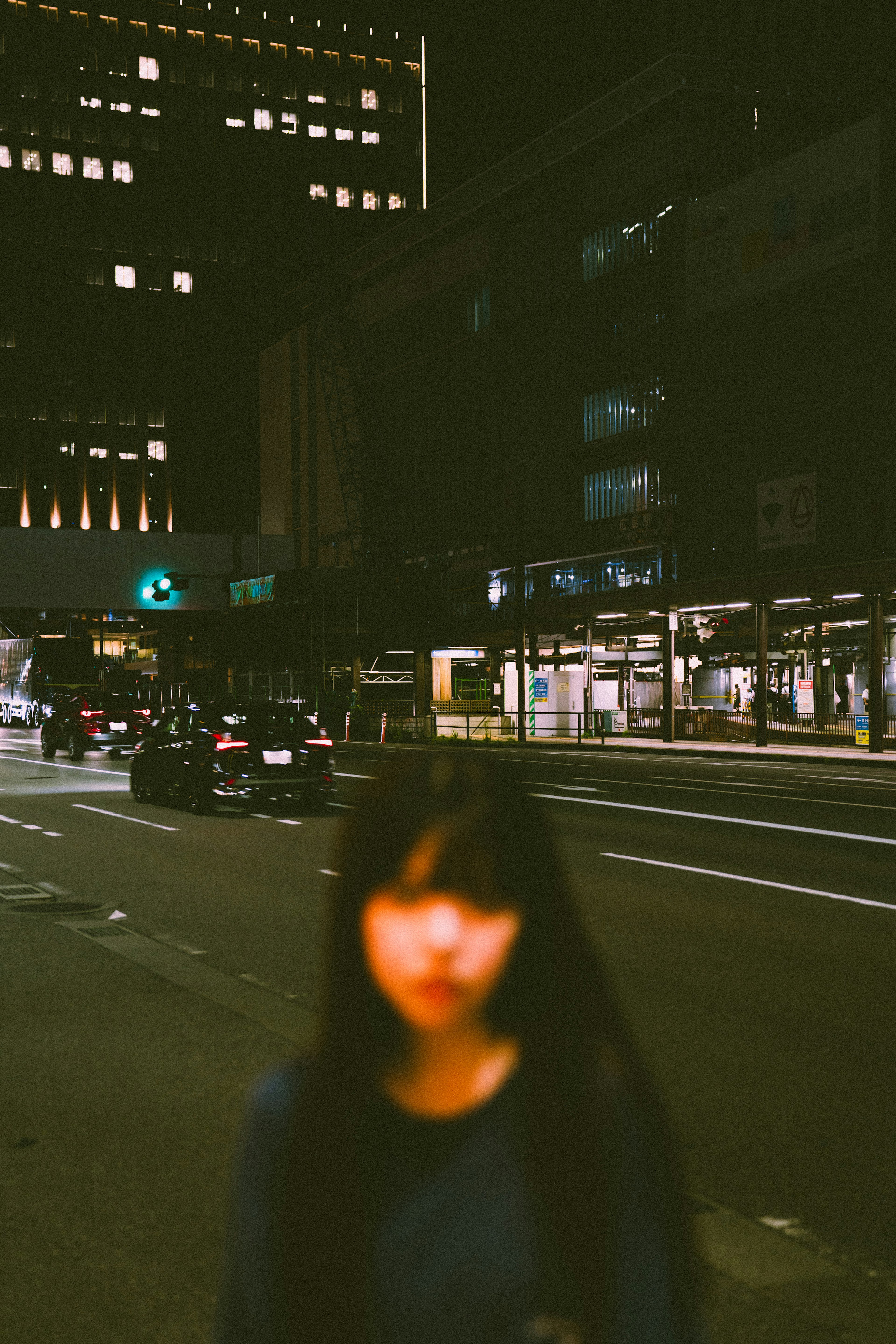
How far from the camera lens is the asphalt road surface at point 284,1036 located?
13.5 ft

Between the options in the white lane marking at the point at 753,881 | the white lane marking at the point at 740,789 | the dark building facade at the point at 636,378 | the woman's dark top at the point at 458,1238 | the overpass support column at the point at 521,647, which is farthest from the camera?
the dark building facade at the point at 636,378

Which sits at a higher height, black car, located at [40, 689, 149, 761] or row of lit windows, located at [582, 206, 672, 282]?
row of lit windows, located at [582, 206, 672, 282]

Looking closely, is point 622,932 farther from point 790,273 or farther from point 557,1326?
point 790,273

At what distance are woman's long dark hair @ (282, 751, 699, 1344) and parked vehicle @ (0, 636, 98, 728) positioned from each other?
187ft

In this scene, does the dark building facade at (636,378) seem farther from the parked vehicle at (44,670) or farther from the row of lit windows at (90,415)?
the row of lit windows at (90,415)

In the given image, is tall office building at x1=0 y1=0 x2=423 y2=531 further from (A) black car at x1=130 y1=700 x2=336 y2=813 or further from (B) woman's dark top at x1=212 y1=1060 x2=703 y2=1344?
(B) woman's dark top at x1=212 y1=1060 x2=703 y2=1344

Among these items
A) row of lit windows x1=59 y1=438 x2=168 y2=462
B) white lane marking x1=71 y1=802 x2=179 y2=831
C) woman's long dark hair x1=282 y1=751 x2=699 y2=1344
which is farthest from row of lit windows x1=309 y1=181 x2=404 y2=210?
woman's long dark hair x1=282 y1=751 x2=699 y2=1344

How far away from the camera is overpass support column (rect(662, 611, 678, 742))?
1725 inches

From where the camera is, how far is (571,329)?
62938 mm

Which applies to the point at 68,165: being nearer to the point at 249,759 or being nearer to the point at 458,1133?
the point at 249,759

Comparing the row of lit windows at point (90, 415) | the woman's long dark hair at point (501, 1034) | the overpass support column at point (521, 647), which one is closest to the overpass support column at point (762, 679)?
the overpass support column at point (521, 647)

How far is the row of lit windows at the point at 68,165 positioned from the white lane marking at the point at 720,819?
10906 cm

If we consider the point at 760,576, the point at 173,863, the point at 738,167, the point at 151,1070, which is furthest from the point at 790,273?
the point at 151,1070

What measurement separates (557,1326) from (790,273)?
51.8m
